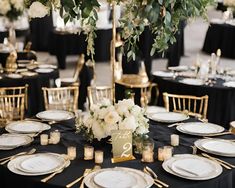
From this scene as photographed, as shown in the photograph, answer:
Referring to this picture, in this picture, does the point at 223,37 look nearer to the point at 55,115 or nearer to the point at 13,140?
the point at 55,115

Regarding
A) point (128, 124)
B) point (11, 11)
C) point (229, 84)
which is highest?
point (11, 11)

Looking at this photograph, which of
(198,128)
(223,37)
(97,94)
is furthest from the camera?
(223,37)

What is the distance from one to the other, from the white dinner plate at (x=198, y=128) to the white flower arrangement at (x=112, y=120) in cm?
47

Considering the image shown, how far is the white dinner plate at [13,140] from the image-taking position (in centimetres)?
304

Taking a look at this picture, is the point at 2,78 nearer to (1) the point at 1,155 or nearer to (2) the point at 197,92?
(2) the point at 197,92

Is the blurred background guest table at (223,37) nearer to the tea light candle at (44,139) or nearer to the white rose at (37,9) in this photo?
the tea light candle at (44,139)

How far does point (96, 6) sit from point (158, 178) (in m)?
1.02

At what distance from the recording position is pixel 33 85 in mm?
5711

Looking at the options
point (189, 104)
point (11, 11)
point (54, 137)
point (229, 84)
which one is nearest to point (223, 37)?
point (11, 11)

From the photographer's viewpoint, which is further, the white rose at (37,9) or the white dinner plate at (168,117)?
the white dinner plate at (168,117)

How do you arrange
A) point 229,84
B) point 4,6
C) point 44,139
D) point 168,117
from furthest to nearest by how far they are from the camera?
point 4,6
point 229,84
point 168,117
point 44,139

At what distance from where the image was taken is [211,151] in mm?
2959

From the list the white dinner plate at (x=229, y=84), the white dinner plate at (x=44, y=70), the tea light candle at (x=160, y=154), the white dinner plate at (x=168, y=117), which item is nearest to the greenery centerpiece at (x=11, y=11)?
the white dinner plate at (x=44, y=70)

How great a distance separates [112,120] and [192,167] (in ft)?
1.88
